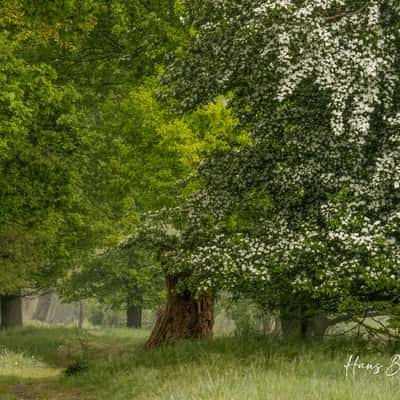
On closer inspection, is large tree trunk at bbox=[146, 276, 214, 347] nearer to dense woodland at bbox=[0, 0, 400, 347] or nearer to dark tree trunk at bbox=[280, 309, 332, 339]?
dense woodland at bbox=[0, 0, 400, 347]

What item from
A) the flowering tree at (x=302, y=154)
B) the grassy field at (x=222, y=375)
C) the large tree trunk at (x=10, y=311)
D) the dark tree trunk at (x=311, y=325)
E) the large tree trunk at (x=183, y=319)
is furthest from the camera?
the large tree trunk at (x=10, y=311)

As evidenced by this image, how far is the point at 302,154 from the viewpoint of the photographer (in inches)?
479

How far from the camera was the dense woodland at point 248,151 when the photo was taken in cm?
1044

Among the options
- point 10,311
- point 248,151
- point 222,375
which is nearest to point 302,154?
point 248,151

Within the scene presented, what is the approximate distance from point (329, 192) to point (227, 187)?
7.28 feet

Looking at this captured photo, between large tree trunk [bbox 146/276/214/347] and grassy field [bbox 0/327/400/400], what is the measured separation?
1194 mm

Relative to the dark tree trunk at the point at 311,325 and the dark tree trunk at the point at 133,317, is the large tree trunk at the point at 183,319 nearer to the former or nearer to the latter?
the dark tree trunk at the point at 311,325

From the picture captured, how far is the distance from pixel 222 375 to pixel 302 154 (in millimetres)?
4289

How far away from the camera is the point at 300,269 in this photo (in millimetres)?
11234

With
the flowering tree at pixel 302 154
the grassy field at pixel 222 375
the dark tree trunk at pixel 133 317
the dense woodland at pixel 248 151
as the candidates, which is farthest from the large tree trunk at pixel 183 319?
the dark tree trunk at pixel 133 317

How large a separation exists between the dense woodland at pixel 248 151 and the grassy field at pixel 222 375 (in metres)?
0.92

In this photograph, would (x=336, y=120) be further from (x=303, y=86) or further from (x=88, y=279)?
(x=88, y=279)

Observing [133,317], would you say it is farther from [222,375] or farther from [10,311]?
[222,375]

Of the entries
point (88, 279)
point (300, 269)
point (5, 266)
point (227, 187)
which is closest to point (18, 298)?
point (88, 279)
